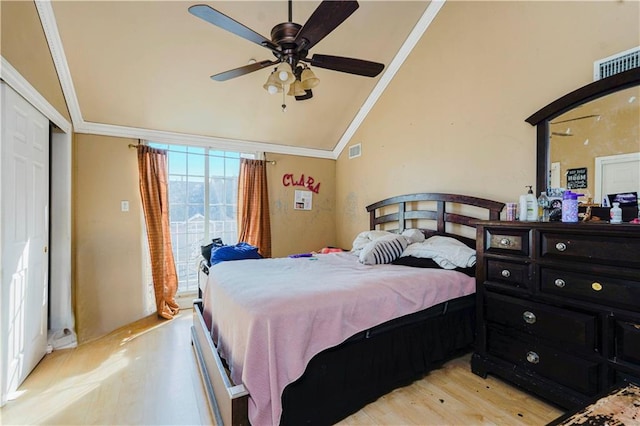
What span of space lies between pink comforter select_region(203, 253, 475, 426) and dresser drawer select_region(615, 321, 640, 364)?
0.83 meters

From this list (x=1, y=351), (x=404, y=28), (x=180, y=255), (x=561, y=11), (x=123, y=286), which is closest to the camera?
(x=1, y=351)

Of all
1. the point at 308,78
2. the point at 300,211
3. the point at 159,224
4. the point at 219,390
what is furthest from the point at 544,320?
the point at 159,224

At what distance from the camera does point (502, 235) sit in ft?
6.53

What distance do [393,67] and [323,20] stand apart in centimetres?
203

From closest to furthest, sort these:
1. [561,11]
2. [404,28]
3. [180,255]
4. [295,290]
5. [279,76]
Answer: [295,290]
[279,76]
[561,11]
[404,28]
[180,255]

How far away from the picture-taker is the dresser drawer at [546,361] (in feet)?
5.22

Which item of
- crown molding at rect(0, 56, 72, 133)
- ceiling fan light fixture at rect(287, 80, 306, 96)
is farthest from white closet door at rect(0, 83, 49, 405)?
ceiling fan light fixture at rect(287, 80, 306, 96)

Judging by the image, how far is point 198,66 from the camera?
290cm

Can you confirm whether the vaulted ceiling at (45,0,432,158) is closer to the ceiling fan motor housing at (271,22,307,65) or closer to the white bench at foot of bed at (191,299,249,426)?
the ceiling fan motor housing at (271,22,307,65)

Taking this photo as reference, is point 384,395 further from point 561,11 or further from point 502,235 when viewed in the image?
point 561,11

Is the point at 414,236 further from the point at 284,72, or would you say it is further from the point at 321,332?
the point at 284,72

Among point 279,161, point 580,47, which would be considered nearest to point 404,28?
point 580,47

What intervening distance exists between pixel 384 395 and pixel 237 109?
310 cm

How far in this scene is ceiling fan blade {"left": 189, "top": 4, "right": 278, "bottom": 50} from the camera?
153 cm
